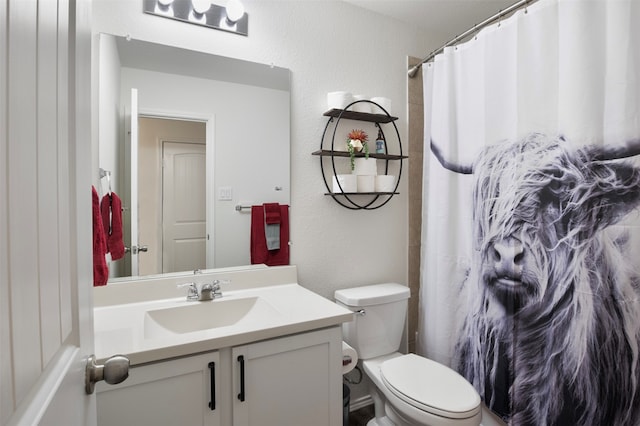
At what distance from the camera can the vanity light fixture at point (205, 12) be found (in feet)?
4.96

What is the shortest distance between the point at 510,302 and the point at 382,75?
1.45 m

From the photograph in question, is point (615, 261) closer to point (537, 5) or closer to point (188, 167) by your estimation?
point (537, 5)

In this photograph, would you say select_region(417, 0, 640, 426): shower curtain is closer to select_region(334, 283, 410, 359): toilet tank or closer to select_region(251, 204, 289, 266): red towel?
select_region(334, 283, 410, 359): toilet tank

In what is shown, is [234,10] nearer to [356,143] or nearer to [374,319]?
[356,143]

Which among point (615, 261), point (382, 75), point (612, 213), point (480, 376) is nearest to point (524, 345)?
point (480, 376)

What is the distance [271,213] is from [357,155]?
0.59 m

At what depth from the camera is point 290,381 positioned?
4.11 feet

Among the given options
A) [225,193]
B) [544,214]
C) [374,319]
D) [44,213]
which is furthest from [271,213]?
[44,213]

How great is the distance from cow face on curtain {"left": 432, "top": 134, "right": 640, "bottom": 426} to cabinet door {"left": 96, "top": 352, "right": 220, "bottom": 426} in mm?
1255

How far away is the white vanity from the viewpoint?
1.04 m

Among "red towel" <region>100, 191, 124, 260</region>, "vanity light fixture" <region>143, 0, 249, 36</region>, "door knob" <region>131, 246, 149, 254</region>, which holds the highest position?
"vanity light fixture" <region>143, 0, 249, 36</region>

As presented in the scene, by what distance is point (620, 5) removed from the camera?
114 cm

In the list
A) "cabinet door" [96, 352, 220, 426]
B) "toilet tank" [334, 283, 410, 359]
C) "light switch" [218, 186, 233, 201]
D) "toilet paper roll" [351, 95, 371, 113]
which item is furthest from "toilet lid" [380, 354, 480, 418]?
"toilet paper roll" [351, 95, 371, 113]

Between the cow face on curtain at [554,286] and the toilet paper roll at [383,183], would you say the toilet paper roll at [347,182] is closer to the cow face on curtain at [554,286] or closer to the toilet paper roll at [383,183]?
the toilet paper roll at [383,183]
